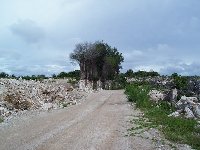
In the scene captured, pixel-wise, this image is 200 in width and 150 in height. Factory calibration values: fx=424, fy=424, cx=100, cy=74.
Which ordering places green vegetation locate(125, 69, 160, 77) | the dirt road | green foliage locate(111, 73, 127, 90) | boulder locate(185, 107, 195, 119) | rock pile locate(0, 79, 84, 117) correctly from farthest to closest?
green vegetation locate(125, 69, 160, 77), green foliage locate(111, 73, 127, 90), rock pile locate(0, 79, 84, 117), boulder locate(185, 107, 195, 119), the dirt road

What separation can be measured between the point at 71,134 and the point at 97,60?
64.6 metres

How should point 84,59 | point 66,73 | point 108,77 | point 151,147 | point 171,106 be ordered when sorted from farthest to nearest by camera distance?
point 66,73, point 108,77, point 84,59, point 171,106, point 151,147

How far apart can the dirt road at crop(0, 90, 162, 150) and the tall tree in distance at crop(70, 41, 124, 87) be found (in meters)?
50.5

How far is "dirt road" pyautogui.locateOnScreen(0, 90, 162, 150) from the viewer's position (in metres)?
16.5

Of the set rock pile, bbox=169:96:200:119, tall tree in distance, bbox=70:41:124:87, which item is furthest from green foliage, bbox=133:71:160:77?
rock pile, bbox=169:96:200:119

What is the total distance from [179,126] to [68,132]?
228 inches

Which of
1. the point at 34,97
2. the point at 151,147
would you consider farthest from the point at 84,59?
the point at 151,147

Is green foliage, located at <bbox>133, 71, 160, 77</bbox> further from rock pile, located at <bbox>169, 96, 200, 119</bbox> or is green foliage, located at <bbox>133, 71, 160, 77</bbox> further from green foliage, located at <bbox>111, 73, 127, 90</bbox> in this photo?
rock pile, located at <bbox>169, 96, 200, 119</bbox>

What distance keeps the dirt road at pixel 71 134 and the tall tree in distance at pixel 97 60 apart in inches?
1987

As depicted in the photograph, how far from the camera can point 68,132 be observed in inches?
778

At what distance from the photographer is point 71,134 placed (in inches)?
753

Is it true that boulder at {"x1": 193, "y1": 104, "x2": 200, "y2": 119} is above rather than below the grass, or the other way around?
above

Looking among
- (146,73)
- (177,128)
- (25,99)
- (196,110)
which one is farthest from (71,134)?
(146,73)

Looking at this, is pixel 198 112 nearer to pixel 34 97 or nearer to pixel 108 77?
pixel 34 97
